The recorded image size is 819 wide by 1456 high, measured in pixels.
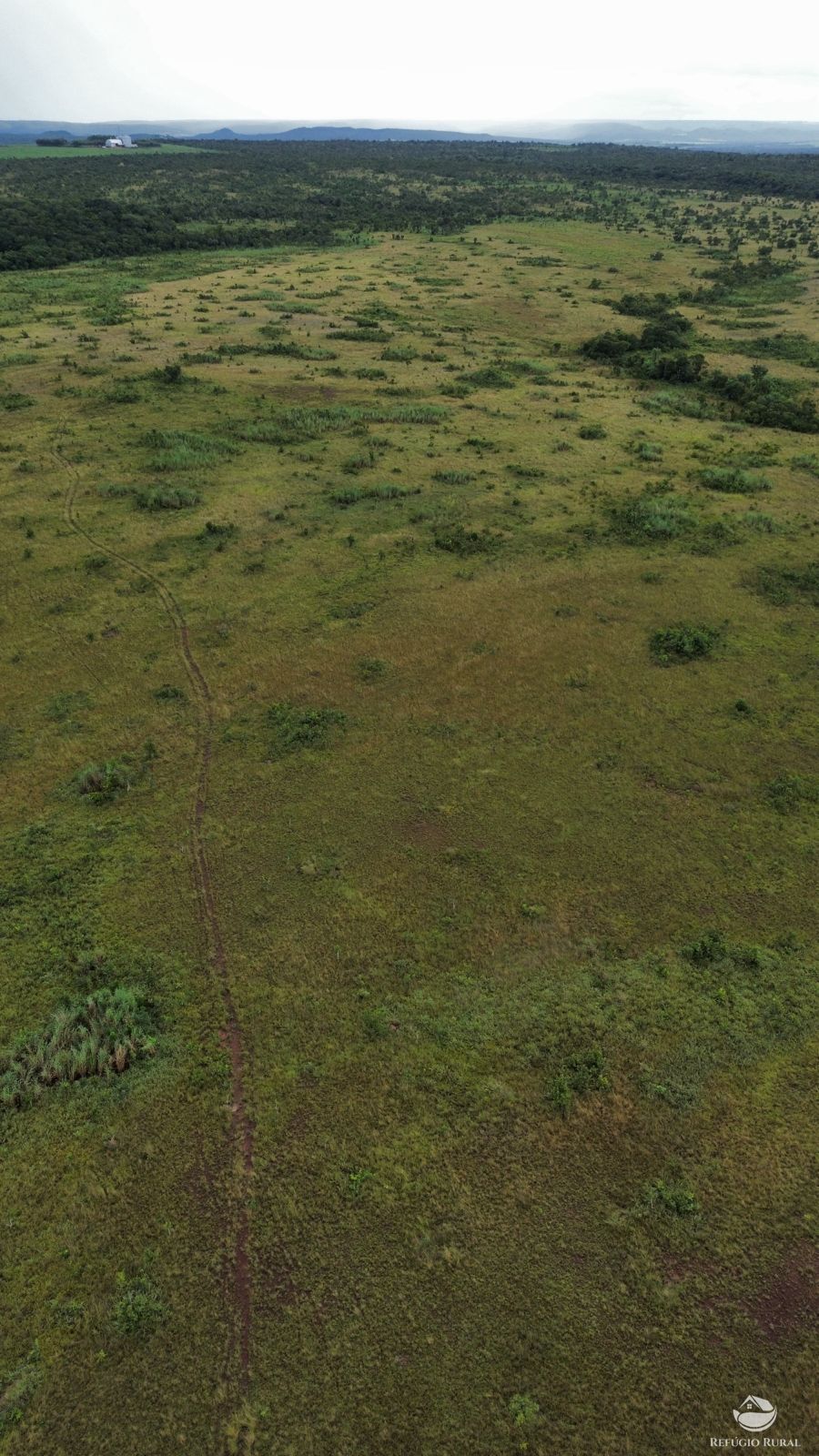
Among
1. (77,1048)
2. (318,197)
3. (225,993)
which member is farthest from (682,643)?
(318,197)

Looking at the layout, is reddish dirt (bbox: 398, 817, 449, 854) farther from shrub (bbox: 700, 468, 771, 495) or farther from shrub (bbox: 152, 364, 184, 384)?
shrub (bbox: 152, 364, 184, 384)

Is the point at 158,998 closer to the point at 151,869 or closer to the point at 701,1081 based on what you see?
the point at 151,869

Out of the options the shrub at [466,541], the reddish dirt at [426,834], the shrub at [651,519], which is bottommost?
the reddish dirt at [426,834]

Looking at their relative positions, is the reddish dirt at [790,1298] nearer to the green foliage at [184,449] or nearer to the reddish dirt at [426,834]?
the reddish dirt at [426,834]

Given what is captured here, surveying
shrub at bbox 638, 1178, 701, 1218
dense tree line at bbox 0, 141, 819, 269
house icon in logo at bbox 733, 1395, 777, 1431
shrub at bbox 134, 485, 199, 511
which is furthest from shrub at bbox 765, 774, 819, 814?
dense tree line at bbox 0, 141, 819, 269

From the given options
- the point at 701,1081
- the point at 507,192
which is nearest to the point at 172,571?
the point at 701,1081
